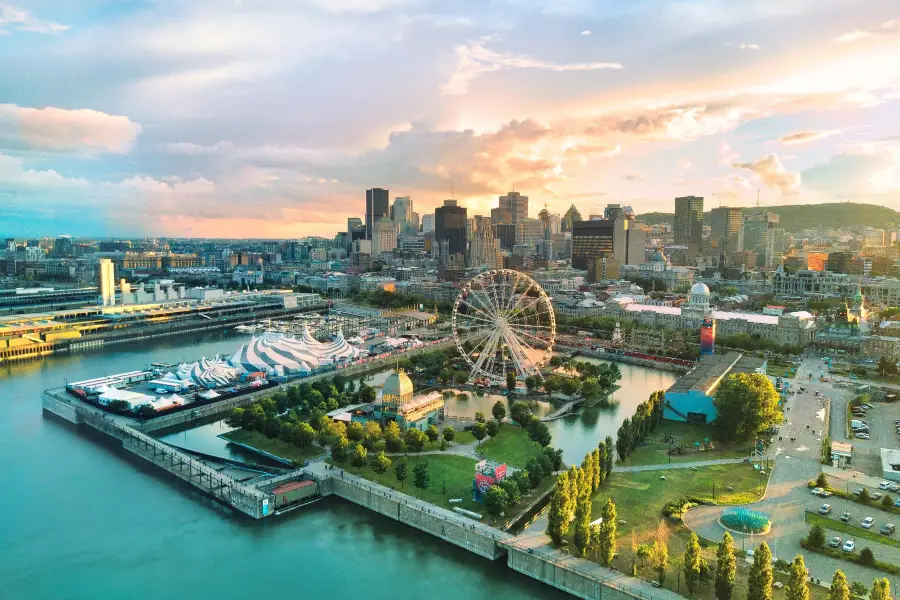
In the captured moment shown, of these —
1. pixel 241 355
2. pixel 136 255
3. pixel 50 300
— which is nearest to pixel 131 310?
pixel 50 300

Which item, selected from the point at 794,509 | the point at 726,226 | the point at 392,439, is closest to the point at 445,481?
the point at 392,439

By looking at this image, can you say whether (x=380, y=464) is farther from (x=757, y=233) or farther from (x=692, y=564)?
(x=757, y=233)

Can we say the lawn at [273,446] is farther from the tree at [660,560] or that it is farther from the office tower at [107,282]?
the office tower at [107,282]

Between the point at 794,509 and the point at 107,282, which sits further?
the point at 107,282

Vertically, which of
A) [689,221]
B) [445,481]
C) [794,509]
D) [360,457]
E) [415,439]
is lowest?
[445,481]

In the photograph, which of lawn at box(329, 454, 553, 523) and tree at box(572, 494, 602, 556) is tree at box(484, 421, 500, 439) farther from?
tree at box(572, 494, 602, 556)

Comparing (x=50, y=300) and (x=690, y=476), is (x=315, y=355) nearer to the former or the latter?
(x=690, y=476)
